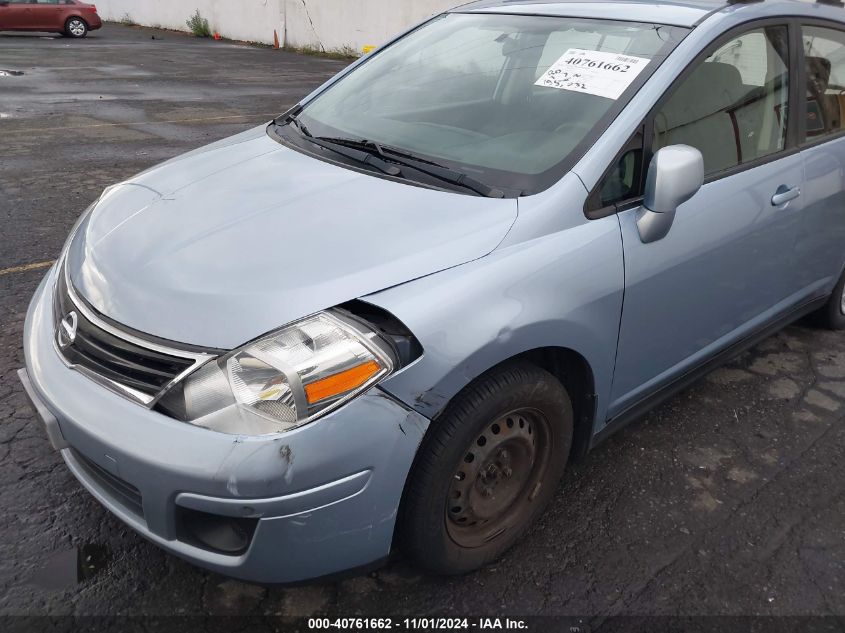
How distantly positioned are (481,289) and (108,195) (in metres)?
1.58

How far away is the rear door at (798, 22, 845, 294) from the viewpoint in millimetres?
3117

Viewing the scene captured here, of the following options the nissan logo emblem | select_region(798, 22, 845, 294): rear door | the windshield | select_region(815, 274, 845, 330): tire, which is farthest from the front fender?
select_region(815, 274, 845, 330): tire

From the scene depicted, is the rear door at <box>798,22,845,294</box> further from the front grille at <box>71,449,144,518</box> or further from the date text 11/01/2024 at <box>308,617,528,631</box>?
the front grille at <box>71,449,144,518</box>

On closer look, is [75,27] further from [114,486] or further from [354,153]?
[114,486]

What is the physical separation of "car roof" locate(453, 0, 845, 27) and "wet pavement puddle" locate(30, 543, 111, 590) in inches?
103

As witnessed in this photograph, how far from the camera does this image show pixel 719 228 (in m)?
2.62

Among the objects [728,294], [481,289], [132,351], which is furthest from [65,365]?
[728,294]

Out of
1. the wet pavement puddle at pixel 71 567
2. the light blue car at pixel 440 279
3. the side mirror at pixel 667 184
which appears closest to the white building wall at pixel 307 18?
the light blue car at pixel 440 279

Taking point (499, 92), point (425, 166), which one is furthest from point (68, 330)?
point (499, 92)

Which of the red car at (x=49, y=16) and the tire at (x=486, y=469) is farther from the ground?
the tire at (x=486, y=469)

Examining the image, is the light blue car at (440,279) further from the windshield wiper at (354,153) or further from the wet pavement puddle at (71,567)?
A: the wet pavement puddle at (71,567)

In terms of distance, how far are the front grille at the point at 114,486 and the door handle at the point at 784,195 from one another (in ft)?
8.31

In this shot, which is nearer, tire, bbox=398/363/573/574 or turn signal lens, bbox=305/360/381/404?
turn signal lens, bbox=305/360/381/404

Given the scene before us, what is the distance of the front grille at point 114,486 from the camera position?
1.89 meters
